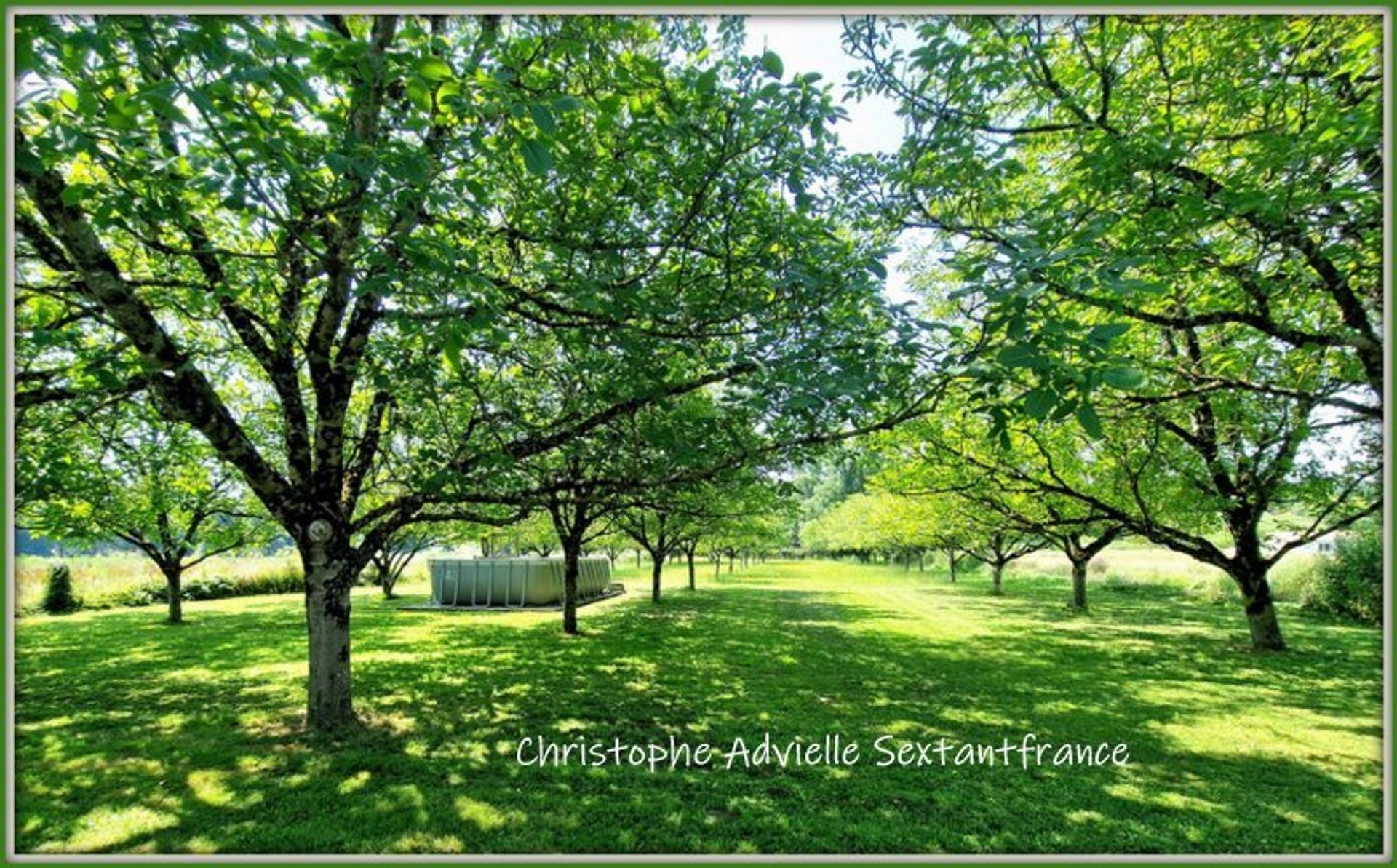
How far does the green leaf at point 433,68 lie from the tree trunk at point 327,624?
5619mm

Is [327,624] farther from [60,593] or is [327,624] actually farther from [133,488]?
[60,593]

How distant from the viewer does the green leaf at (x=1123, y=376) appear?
8.23 ft

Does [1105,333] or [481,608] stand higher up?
[1105,333]

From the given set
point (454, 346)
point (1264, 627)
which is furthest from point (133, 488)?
point (1264, 627)

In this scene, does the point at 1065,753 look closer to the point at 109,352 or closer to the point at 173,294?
the point at 109,352

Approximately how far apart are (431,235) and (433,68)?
1956mm

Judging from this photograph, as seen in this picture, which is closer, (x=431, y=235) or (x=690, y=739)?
A: (x=431, y=235)

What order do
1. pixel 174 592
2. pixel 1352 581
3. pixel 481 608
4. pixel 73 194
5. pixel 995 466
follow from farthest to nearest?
1. pixel 481 608
2. pixel 1352 581
3. pixel 174 592
4. pixel 995 466
5. pixel 73 194

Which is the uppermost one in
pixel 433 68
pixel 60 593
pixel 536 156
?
pixel 433 68

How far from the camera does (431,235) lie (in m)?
4.64

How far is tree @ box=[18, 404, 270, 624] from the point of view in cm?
784

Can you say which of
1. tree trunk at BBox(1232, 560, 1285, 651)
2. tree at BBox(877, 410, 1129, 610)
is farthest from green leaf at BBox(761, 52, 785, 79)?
tree trunk at BBox(1232, 560, 1285, 651)

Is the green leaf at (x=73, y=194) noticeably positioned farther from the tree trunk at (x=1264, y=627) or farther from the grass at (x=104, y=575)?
the grass at (x=104, y=575)

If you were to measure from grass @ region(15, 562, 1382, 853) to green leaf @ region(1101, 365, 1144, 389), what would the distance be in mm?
4168
